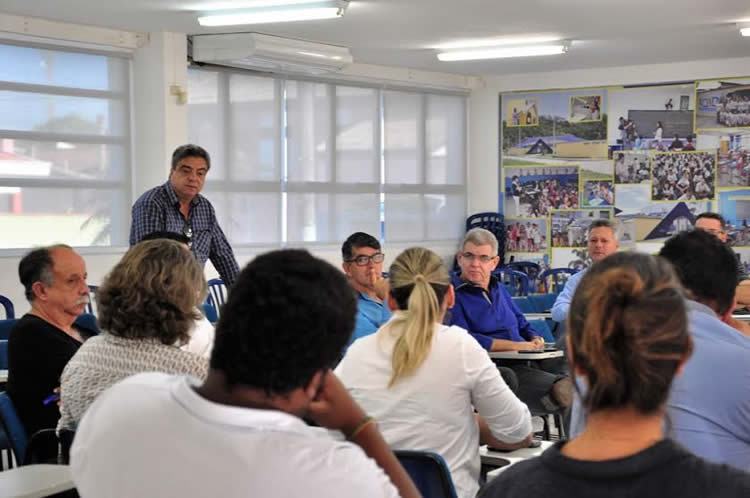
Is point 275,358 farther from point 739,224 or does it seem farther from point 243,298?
point 739,224

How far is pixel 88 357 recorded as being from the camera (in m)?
2.77

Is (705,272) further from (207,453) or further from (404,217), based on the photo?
(404,217)

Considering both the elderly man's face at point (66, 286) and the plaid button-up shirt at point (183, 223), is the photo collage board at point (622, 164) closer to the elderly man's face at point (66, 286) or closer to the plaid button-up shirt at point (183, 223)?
the plaid button-up shirt at point (183, 223)

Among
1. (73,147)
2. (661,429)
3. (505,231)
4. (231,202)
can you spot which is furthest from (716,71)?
(661,429)

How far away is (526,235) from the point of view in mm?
11656

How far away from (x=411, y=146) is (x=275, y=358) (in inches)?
402

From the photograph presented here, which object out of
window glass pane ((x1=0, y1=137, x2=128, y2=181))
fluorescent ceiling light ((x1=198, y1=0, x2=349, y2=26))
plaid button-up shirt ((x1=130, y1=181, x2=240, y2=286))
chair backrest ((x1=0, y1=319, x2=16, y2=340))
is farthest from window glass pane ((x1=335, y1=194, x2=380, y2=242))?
chair backrest ((x1=0, y1=319, x2=16, y2=340))

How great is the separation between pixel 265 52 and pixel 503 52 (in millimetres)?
2388

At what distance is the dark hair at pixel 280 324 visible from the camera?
1.41 meters

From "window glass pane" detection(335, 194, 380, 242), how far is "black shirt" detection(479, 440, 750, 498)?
940 centimetres

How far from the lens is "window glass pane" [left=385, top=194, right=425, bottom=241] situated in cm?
1131

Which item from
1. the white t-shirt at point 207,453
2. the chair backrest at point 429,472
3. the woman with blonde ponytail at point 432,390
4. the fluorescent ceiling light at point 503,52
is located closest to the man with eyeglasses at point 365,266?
the woman with blonde ponytail at point 432,390

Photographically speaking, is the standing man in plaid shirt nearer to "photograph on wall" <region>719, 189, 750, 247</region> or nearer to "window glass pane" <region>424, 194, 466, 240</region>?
"window glass pane" <region>424, 194, 466, 240</region>

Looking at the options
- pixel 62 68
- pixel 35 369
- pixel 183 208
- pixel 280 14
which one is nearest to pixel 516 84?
pixel 280 14
